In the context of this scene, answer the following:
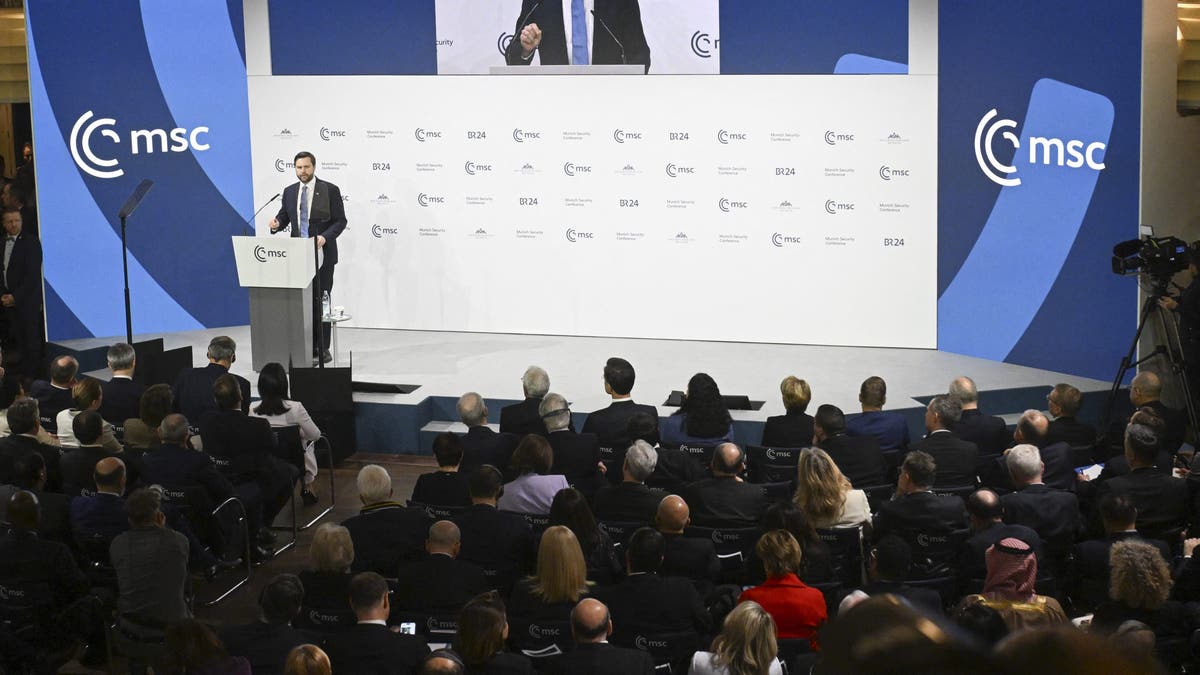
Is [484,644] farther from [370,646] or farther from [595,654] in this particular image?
[370,646]

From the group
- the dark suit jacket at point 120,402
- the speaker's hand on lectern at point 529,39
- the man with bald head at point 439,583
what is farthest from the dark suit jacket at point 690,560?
the speaker's hand on lectern at point 529,39

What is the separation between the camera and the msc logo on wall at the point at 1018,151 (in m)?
9.45

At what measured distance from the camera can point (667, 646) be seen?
466 cm

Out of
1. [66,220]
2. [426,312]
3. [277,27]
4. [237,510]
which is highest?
[277,27]

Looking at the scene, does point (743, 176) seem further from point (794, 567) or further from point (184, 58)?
point (794, 567)

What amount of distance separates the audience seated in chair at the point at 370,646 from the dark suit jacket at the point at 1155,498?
10.7 feet

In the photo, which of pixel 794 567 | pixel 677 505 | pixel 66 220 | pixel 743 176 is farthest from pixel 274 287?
pixel 794 567

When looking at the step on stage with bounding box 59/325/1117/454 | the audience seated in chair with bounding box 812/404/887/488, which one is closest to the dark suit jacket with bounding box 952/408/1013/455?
the audience seated in chair with bounding box 812/404/887/488

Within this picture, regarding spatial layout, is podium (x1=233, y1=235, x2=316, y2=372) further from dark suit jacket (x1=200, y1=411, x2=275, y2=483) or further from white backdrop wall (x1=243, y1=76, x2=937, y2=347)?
dark suit jacket (x1=200, y1=411, x2=275, y2=483)

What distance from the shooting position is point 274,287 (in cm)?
988

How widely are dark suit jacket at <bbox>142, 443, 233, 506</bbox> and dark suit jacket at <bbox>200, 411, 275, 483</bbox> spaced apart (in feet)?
1.97

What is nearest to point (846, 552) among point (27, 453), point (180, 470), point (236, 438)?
point (180, 470)

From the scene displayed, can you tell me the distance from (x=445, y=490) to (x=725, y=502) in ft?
4.58

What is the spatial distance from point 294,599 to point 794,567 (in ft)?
5.99
